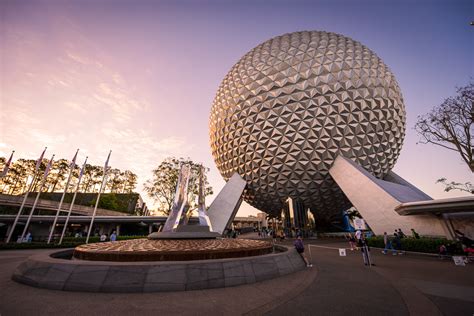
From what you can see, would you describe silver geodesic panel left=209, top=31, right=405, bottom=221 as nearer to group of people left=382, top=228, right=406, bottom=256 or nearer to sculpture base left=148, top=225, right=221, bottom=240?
group of people left=382, top=228, right=406, bottom=256

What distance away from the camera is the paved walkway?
12.4 feet

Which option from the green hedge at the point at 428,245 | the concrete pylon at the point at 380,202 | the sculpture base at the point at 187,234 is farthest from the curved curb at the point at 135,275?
the concrete pylon at the point at 380,202

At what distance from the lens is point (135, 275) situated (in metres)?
4.85

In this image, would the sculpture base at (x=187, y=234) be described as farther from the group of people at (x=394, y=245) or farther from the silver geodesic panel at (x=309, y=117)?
the silver geodesic panel at (x=309, y=117)

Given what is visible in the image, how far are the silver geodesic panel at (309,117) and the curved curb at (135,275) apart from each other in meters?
15.2

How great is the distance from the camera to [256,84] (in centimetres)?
2073

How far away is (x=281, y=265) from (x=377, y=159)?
18240mm

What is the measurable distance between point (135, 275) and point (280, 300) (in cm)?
335

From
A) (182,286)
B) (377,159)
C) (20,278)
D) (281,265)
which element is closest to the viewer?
(182,286)

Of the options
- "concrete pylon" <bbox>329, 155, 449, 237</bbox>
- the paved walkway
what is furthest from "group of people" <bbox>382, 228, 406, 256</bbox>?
the paved walkway

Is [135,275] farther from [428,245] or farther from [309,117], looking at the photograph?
[309,117]

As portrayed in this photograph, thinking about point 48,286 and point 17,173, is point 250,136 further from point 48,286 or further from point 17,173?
point 17,173

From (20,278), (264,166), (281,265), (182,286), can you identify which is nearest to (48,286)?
(20,278)

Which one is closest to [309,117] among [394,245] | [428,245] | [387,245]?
[387,245]
